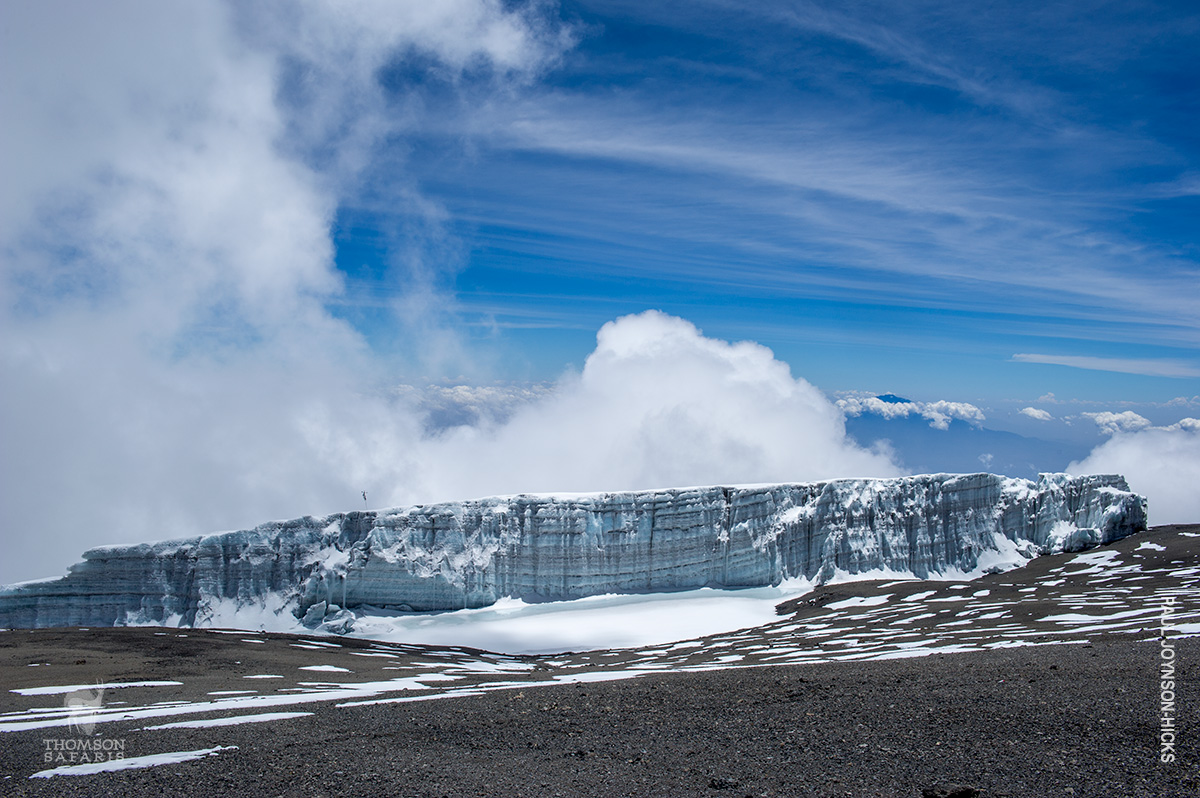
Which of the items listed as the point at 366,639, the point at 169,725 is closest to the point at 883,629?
the point at 169,725

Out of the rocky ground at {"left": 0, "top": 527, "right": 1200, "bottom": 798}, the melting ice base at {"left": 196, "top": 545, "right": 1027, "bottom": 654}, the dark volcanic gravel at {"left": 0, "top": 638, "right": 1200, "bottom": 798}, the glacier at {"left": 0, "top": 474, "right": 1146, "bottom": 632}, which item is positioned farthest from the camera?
the glacier at {"left": 0, "top": 474, "right": 1146, "bottom": 632}

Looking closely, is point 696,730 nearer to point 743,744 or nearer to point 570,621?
point 743,744

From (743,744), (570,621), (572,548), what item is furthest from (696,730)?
(572,548)

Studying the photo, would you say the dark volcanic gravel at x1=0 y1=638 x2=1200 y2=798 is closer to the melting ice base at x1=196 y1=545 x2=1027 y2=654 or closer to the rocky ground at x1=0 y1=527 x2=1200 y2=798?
the rocky ground at x1=0 y1=527 x2=1200 y2=798

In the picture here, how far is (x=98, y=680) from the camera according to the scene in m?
27.3

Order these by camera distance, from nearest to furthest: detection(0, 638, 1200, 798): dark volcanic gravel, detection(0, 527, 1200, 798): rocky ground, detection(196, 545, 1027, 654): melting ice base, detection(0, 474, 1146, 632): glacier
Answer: detection(0, 638, 1200, 798): dark volcanic gravel, detection(0, 527, 1200, 798): rocky ground, detection(196, 545, 1027, 654): melting ice base, detection(0, 474, 1146, 632): glacier

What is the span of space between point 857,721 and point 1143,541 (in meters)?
71.4

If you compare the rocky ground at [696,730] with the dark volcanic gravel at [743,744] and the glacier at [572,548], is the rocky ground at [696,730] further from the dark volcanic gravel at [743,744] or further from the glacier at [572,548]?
the glacier at [572,548]

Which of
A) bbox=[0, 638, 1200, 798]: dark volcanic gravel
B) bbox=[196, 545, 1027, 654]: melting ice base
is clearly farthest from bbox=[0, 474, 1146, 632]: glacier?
bbox=[0, 638, 1200, 798]: dark volcanic gravel

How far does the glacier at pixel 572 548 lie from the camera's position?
177 ft

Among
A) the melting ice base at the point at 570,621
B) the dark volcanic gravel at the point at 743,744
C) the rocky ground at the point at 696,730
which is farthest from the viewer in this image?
the melting ice base at the point at 570,621

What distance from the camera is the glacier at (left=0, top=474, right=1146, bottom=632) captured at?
→ 5384 cm

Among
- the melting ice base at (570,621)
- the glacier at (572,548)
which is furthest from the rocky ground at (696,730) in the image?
the glacier at (572,548)

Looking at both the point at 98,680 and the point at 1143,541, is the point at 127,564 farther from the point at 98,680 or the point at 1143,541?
the point at 1143,541
